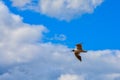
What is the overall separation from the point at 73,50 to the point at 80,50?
1060 centimetres

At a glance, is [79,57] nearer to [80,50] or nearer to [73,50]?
[73,50]

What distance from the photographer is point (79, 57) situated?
12712cm

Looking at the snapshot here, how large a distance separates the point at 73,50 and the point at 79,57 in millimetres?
4178

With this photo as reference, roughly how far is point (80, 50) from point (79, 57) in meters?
12.4

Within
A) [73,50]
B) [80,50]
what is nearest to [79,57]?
[73,50]

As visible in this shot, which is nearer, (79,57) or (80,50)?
(80,50)

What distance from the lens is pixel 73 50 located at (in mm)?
125500

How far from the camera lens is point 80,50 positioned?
4532 inches

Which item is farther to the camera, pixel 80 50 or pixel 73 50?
pixel 73 50
